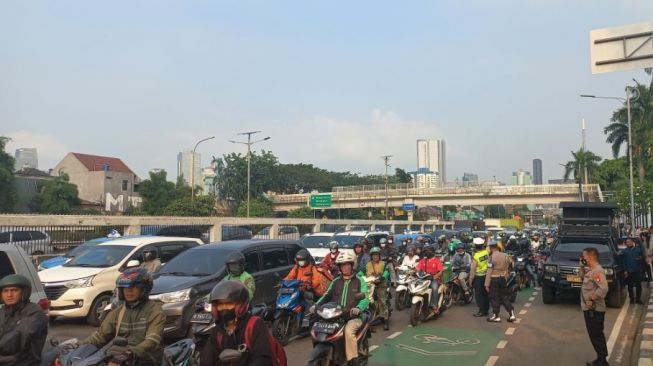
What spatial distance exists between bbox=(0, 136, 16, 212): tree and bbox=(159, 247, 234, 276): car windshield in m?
44.2

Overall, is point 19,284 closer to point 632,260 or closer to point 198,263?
point 198,263

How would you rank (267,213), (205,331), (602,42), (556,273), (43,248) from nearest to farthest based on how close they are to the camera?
(205,331) < (602,42) < (556,273) < (43,248) < (267,213)

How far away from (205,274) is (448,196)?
56496 mm

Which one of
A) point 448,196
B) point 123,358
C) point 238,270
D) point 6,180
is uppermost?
point 6,180

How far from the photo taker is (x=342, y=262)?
7.41m

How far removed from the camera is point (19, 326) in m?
4.36

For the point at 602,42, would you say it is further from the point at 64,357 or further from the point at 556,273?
the point at 64,357

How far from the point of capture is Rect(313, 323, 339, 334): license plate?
6.20m

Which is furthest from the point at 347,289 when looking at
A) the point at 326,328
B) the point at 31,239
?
the point at 31,239

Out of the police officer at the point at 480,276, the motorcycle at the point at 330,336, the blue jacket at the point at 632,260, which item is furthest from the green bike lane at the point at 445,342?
the blue jacket at the point at 632,260

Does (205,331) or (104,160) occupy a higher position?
(104,160)

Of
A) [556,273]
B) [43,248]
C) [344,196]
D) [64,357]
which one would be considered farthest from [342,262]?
[344,196]

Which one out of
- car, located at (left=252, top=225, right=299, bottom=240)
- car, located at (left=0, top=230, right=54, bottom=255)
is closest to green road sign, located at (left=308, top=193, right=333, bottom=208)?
car, located at (left=252, top=225, right=299, bottom=240)

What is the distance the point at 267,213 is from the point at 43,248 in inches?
1791
